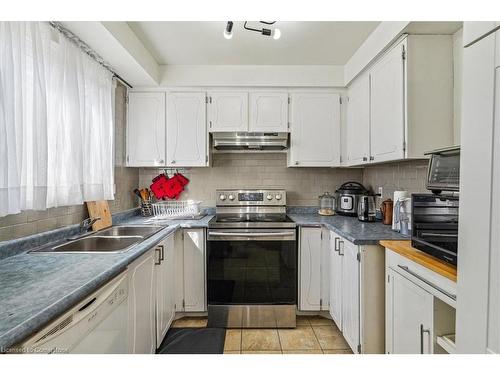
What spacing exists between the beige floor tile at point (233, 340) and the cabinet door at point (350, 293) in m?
0.85

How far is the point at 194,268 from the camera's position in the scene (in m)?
2.31

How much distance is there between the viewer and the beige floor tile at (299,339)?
6.56ft

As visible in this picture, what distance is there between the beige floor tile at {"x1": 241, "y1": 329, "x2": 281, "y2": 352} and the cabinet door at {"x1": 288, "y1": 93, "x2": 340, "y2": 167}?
1.62 m

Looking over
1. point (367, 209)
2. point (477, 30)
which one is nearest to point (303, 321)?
point (367, 209)

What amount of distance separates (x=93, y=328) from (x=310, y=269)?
179 centimetres

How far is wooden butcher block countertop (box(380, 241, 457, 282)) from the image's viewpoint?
1.02 metres

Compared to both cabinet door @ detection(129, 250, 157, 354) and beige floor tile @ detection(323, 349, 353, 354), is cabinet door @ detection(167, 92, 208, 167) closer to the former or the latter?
cabinet door @ detection(129, 250, 157, 354)

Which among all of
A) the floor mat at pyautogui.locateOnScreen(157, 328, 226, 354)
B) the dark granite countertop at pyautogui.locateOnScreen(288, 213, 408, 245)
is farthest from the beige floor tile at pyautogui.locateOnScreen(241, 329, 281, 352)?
→ the dark granite countertop at pyautogui.locateOnScreen(288, 213, 408, 245)

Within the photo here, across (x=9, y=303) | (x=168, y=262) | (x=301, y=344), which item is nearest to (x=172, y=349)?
(x=168, y=262)

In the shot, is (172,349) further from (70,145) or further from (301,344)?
(70,145)

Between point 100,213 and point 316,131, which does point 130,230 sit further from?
point 316,131

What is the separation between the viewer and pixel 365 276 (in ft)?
5.43
